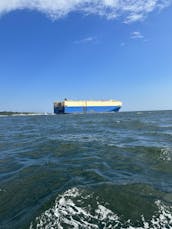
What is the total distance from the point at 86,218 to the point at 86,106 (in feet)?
339

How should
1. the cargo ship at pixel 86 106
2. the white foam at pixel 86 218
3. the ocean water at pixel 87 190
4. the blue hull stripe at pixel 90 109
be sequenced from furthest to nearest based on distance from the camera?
the blue hull stripe at pixel 90 109
the cargo ship at pixel 86 106
the ocean water at pixel 87 190
the white foam at pixel 86 218

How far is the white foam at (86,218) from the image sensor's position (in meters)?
3.98

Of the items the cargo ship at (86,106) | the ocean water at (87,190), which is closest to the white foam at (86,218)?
the ocean water at (87,190)

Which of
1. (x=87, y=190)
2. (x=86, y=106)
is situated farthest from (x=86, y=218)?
(x=86, y=106)

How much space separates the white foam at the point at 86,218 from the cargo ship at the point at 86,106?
97035 mm

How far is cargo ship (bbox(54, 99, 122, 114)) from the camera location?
338 feet

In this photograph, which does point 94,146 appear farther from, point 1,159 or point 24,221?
point 24,221

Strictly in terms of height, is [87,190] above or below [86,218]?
above

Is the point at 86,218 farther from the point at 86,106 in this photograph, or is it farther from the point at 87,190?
the point at 86,106

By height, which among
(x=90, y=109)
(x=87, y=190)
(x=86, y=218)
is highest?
(x=90, y=109)

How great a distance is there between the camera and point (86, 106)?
107m

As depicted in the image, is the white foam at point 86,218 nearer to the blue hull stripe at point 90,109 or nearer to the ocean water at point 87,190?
the ocean water at point 87,190

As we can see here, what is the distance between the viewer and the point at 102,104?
110m

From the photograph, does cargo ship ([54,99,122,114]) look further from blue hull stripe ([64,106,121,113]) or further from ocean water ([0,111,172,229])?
ocean water ([0,111,172,229])
